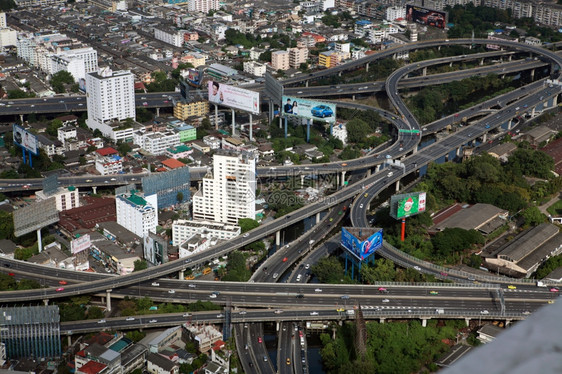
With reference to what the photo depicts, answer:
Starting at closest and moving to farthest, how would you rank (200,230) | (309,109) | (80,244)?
(80,244)
(200,230)
(309,109)

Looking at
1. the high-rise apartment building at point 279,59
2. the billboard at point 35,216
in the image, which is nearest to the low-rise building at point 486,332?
the billboard at point 35,216

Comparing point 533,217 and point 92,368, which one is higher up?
→ point 533,217

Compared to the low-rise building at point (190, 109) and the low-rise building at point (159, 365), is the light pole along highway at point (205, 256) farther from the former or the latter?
the low-rise building at point (190, 109)

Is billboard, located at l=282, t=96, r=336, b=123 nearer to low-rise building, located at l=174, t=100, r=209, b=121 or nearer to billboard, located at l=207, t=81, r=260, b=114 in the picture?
billboard, located at l=207, t=81, r=260, b=114

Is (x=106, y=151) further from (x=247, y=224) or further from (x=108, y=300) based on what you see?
(x=108, y=300)

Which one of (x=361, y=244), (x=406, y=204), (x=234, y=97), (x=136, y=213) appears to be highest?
(x=234, y=97)

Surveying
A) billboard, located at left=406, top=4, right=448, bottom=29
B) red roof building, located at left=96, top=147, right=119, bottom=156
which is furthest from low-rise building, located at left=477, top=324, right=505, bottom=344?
billboard, located at left=406, top=4, right=448, bottom=29

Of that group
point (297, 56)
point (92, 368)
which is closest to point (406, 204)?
point (92, 368)
